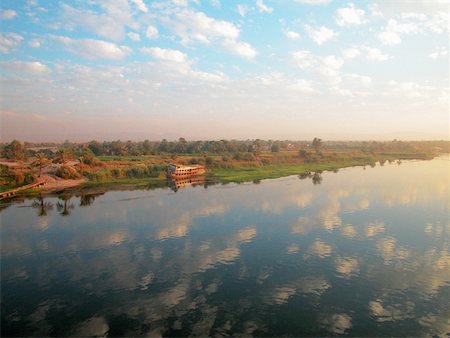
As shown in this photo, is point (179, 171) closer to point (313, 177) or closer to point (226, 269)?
point (313, 177)

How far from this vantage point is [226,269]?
22.8 meters

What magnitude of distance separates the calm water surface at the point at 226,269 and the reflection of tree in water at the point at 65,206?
33 cm

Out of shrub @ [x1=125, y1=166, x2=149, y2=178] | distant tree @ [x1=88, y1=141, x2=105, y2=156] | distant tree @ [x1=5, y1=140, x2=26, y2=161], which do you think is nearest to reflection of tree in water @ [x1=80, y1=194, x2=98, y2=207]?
shrub @ [x1=125, y1=166, x2=149, y2=178]

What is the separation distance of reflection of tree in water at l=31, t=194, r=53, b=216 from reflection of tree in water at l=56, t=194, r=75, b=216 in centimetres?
98

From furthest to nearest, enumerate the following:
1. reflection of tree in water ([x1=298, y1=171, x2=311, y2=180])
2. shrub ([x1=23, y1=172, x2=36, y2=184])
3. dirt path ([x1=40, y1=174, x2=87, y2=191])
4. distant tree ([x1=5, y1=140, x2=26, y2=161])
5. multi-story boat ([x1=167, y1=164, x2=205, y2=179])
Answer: distant tree ([x1=5, y1=140, x2=26, y2=161])
reflection of tree in water ([x1=298, y1=171, x2=311, y2=180])
multi-story boat ([x1=167, y1=164, x2=205, y2=179])
shrub ([x1=23, y1=172, x2=36, y2=184])
dirt path ([x1=40, y1=174, x2=87, y2=191])

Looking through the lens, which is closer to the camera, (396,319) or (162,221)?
(396,319)

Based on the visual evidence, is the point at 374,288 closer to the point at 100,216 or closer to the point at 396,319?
the point at 396,319

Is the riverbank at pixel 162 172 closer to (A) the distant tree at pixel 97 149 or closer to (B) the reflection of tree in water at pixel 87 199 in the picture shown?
(B) the reflection of tree in water at pixel 87 199

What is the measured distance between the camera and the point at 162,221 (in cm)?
3516

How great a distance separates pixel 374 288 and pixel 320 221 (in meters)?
14.5

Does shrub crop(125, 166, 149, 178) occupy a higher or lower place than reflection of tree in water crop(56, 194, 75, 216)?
higher

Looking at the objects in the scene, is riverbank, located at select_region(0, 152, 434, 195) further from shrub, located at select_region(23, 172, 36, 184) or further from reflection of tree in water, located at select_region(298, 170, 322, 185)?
shrub, located at select_region(23, 172, 36, 184)

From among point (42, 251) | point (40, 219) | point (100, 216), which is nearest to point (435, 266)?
point (42, 251)

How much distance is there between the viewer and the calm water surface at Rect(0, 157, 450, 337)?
16.8 metres
